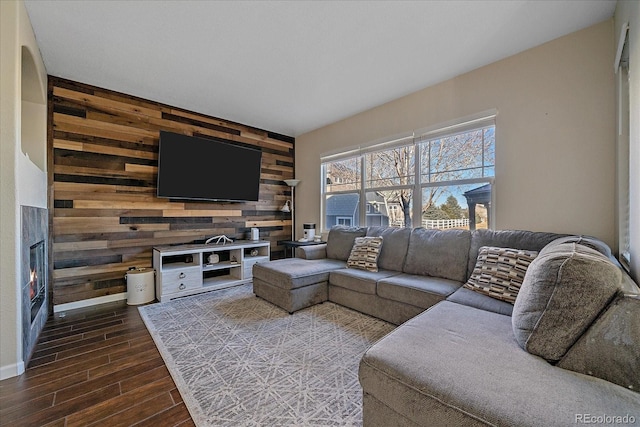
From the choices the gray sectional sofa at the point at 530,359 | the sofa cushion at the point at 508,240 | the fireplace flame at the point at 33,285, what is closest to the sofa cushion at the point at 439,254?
the sofa cushion at the point at 508,240

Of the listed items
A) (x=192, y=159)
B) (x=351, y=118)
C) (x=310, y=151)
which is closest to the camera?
(x=192, y=159)

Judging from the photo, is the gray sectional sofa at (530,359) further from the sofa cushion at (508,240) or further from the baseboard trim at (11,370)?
the baseboard trim at (11,370)

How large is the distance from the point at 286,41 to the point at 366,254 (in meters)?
2.25

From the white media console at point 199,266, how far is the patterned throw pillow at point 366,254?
1.56 metres

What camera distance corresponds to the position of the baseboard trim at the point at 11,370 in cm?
165

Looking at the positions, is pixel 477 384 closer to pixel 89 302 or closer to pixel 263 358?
pixel 263 358

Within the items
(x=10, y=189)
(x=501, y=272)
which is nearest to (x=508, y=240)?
(x=501, y=272)

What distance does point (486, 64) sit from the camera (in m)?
2.63

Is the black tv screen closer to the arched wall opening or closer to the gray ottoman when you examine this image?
the arched wall opening

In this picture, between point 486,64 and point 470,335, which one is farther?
point 486,64

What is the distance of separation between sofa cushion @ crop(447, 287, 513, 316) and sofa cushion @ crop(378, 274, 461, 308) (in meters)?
0.12

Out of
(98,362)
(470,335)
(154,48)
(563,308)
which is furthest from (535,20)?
(98,362)

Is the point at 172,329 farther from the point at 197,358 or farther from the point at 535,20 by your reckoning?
the point at 535,20

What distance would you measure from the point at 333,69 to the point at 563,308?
2.65 m
